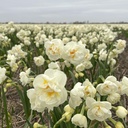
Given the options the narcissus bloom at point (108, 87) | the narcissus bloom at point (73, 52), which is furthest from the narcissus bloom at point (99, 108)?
the narcissus bloom at point (73, 52)

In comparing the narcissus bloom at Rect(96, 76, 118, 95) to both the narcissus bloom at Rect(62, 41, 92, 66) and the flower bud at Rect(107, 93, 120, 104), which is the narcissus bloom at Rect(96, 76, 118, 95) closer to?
the flower bud at Rect(107, 93, 120, 104)

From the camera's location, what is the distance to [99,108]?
61.1 inches

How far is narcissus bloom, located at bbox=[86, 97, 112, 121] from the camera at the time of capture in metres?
1.54

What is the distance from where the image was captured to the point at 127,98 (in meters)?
4.60

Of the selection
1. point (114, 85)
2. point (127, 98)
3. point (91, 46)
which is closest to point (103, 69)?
point (127, 98)

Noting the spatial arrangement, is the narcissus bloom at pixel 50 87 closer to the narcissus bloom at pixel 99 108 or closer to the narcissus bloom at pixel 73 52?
the narcissus bloom at pixel 99 108

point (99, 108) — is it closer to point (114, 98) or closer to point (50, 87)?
point (114, 98)

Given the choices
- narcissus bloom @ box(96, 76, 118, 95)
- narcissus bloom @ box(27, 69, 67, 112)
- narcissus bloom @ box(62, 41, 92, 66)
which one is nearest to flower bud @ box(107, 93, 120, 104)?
narcissus bloom @ box(96, 76, 118, 95)

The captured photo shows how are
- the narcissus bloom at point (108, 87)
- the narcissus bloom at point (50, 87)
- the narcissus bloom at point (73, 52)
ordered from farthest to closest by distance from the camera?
the narcissus bloom at point (73, 52), the narcissus bloom at point (108, 87), the narcissus bloom at point (50, 87)

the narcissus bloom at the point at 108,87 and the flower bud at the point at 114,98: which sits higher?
the narcissus bloom at the point at 108,87

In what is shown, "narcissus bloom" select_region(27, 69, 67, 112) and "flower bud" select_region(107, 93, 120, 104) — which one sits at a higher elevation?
"narcissus bloom" select_region(27, 69, 67, 112)

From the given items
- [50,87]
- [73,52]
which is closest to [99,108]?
[50,87]

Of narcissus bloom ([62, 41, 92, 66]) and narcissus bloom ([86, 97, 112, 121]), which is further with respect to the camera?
narcissus bloom ([62, 41, 92, 66])

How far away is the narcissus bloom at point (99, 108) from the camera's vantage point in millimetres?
1539
